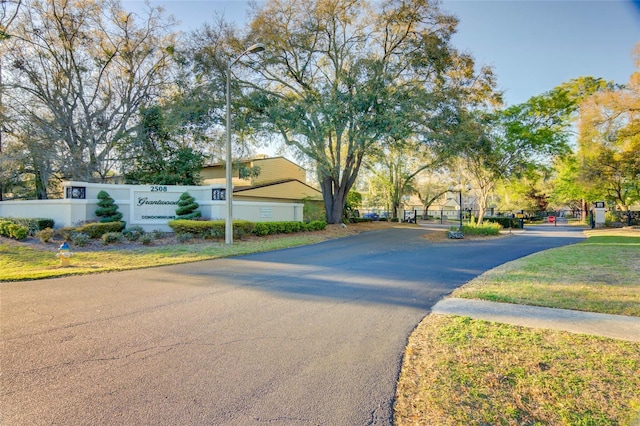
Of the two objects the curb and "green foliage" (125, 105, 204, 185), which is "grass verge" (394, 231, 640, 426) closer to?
the curb

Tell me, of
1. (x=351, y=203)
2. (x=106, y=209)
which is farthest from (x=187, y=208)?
(x=351, y=203)

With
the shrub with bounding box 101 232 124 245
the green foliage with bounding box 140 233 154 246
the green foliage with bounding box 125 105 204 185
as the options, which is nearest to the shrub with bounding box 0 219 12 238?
the shrub with bounding box 101 232 124 245

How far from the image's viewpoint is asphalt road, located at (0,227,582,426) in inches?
102

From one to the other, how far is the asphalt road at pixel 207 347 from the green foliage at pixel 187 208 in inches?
331

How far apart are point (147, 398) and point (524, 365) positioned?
3412mm

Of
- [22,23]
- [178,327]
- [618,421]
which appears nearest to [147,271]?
[178,327]

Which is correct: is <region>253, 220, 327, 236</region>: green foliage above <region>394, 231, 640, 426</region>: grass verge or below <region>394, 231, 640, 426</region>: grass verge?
above

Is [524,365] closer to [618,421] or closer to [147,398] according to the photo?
[618,421]

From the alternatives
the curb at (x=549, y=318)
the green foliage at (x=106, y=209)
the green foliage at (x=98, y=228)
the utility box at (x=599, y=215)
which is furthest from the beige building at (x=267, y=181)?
the utility box at (x=599, y=215)

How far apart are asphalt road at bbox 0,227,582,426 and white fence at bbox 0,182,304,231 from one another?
29.1 ft

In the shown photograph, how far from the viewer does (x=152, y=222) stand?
1585 cm

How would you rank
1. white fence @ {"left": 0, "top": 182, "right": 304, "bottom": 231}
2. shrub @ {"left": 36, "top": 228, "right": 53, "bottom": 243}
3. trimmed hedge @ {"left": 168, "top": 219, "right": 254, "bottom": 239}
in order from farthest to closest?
white fence @ {"left": 0, "top": 182, "right": 304, "bottom": 231}, trimmed hedge @ {"left": 168, "top": 219, "right": 254, "bottom": 239}, shrub @ {"left": 36, "top": 228, "right": 53, "bottom": 243}

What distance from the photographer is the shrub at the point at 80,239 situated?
1190 centimetres

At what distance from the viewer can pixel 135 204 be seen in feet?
52.0
